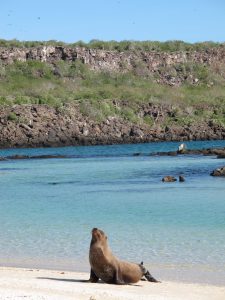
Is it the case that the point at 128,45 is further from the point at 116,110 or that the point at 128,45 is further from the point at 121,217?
the point at 121,217

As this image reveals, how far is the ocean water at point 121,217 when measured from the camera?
14703 millimetres

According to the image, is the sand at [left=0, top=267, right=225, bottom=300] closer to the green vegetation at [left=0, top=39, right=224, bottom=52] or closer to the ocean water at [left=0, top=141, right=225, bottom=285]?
the ocean water at [left=0, top=141, right=225, bottom=285]

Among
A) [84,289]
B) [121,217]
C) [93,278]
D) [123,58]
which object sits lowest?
[121,217]

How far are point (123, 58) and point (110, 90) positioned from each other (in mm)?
11048

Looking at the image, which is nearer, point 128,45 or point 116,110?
point 116,110

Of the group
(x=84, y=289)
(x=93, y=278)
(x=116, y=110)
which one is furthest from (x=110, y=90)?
(x=84, y=289)

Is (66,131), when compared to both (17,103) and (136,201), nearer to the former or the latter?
(17,103)

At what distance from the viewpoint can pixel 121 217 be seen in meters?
21.3

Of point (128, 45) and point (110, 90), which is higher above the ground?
point (128, 45)

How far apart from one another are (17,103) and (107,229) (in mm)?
59798

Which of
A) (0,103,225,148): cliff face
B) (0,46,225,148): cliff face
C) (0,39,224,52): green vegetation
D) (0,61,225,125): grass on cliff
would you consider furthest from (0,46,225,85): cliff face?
(0,103,225,148): cliff face

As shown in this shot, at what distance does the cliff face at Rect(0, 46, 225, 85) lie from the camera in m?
95.1

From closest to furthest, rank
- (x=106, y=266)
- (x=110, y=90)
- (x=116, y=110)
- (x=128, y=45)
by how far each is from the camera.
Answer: (x=106, y=266) < (x=116, y=110) < (x=110, y=90) < (x=128, y=45)

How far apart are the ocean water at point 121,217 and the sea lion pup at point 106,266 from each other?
1.37 meters
